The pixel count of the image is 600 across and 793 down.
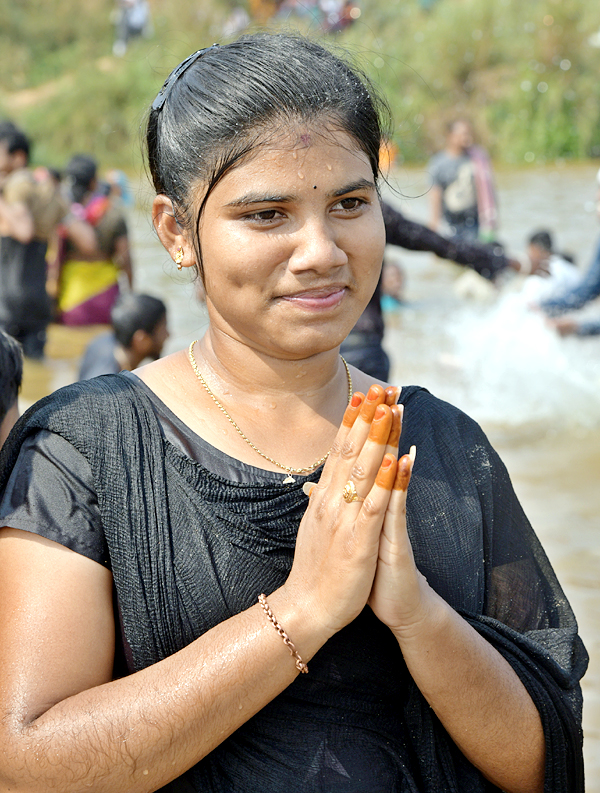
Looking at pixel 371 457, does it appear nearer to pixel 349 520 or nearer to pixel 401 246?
pixel 349 520

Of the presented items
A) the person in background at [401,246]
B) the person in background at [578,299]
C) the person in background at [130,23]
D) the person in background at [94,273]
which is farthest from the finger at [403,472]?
the person in background at [130,23]

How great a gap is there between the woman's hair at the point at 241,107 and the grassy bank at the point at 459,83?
1679 centimetres

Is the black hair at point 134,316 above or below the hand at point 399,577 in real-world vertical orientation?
above

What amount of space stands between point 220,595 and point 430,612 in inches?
13.7

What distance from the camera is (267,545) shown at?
1577 millimetres

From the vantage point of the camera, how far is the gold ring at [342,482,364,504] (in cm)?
141

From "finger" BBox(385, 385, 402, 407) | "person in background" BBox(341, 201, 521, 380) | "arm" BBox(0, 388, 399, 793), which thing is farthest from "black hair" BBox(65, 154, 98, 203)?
"finger" BBox(385, 385, 402, 407)

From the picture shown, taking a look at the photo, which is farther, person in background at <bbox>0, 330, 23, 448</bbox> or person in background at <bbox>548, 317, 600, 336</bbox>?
person in background at <bbox>548, 317, 600, 336</bbox>

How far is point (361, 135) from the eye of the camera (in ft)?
5.46

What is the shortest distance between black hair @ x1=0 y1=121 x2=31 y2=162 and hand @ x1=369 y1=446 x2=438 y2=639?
256 inches

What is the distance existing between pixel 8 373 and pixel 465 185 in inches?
355

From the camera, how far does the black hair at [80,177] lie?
8.26m

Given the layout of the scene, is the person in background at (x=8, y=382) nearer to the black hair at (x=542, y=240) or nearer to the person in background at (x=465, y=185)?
the black hair at (x=542, y=240)

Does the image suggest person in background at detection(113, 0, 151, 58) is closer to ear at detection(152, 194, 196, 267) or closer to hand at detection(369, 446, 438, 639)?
ear at detection(152, 194, 196, 267)
